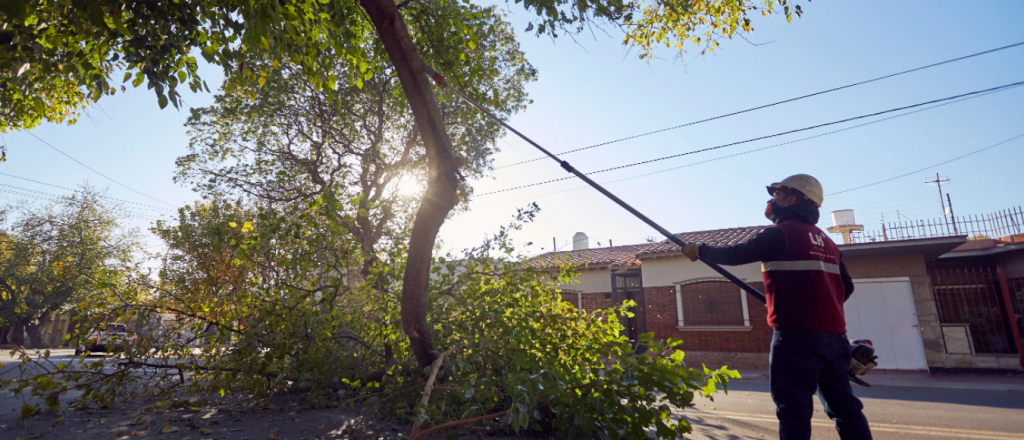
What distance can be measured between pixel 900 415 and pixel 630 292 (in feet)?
34.9

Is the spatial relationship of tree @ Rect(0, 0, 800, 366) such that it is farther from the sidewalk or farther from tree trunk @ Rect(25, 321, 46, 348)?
tree trunk @ Rect(25, 321, 46, 348)

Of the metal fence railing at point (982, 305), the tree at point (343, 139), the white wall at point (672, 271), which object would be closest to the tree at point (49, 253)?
the tree at point (343, 139)

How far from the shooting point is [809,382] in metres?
2.79

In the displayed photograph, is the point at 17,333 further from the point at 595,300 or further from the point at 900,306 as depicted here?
the point at 900,306

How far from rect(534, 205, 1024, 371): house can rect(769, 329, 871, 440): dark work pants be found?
24.6 ft

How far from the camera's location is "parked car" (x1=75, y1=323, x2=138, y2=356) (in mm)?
4703

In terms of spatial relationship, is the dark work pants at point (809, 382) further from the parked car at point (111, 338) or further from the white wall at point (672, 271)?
the white wall at point (672, 271)

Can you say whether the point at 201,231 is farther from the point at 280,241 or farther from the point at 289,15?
the point at 289,15

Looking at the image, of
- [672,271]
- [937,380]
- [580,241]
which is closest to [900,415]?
[937,380]

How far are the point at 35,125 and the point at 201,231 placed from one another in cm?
296

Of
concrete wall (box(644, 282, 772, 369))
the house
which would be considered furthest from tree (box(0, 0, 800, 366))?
concrete wall (box(644, 282, 772, 369))

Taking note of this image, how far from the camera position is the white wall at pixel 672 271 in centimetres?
1487

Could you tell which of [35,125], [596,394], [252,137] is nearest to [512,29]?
[252,137]

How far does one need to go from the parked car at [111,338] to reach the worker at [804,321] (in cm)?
574
